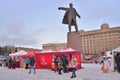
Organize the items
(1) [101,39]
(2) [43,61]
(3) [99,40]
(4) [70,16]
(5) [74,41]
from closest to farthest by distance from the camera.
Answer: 1. (2) [43,61]
2. (5) [74,41]
3. (4) [70,16]
4. (1) [101,39]
5. (3) [99,40]

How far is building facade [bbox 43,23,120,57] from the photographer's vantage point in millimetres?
137375

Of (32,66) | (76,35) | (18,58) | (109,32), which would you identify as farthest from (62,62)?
(109,32)

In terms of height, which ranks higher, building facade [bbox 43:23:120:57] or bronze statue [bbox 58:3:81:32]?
building facade [bbox 43:23:120:57]

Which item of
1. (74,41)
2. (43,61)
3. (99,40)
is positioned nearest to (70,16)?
(74,41)

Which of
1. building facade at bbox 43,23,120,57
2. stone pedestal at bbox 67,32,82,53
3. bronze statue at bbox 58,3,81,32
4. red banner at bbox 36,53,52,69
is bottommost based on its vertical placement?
red banner at bbox 36,53,52,69

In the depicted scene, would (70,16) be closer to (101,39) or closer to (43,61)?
(43,61)

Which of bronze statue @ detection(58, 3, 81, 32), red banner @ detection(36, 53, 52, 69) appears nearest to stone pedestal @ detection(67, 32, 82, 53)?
bronze statue @ detection(58, 3, 81, 32)

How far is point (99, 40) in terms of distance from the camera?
14675cm

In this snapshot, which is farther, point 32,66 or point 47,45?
point 47,45

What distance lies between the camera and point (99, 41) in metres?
147

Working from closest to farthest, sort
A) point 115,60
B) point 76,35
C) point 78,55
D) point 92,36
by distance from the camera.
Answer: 1. point 115,60
2. point 78,55
3. point 76,35
4. point 92,36

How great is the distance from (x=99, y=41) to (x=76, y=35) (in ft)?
383

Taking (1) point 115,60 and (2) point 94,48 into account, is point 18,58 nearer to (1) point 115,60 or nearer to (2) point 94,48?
(1) point 115,60

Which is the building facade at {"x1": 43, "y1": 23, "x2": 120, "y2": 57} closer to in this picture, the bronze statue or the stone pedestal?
the bronze statue
